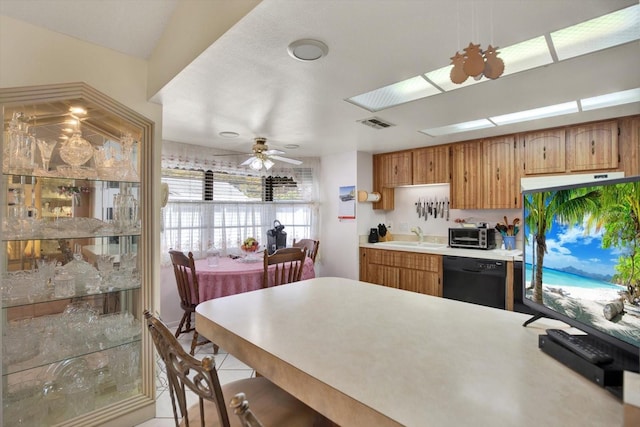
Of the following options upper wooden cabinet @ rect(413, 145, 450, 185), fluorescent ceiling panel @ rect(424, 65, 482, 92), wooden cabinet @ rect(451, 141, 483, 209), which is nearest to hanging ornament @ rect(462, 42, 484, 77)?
fluorescent ceiling panel @ rect(424, 65, 482, 92)

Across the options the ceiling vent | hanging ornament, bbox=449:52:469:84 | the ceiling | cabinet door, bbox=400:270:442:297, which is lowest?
cabinet door, bbox=400:270:442:297

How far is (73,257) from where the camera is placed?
1.78m

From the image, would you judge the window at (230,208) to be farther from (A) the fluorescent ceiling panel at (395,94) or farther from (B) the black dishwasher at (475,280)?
(A) the fluorescent ceiling panel at (395,94)

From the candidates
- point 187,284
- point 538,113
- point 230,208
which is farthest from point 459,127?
point 187,284

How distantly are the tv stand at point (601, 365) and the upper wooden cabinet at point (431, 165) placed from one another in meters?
3.20

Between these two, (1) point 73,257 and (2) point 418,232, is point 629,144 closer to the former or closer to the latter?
(2) point 418,232

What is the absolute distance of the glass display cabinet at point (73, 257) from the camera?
1.53 metres

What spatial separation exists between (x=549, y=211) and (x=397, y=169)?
3.37 metres

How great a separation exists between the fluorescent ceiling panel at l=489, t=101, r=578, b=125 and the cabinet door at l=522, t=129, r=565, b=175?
467 mm

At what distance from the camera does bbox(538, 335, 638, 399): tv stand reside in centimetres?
64

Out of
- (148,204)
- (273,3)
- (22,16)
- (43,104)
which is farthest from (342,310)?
(22,16)

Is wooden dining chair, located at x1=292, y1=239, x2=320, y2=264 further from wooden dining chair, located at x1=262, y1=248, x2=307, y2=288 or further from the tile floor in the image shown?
the tile floor

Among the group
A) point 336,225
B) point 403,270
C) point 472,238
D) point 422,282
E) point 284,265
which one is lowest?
point 422,282

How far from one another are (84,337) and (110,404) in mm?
439
